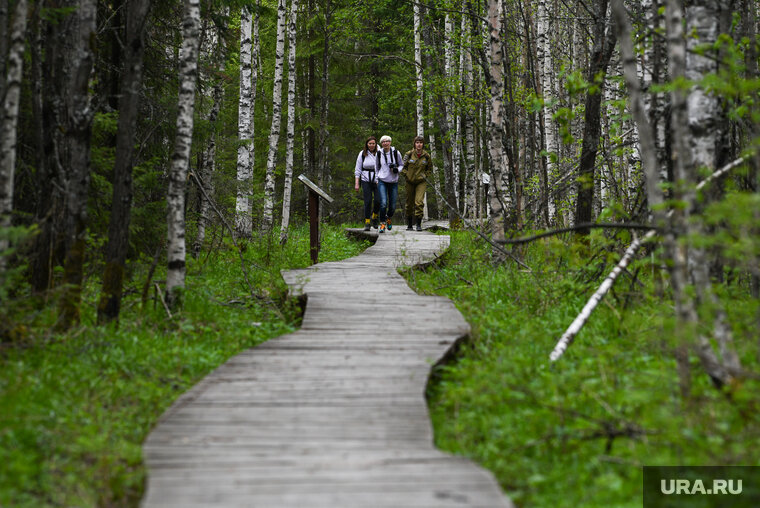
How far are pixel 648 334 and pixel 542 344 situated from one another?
98cm

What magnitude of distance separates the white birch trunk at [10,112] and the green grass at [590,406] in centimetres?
407

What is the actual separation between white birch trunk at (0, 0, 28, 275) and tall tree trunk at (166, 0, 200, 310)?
2.05 metres

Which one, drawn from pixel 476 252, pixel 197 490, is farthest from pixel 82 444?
pixel 476 252

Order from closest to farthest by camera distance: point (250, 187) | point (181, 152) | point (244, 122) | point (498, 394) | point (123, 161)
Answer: point (498, 394) → point (123, 161) → point (181, 152) → point (250, 187) → point (244, 122)

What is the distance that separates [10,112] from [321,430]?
4.08 metres

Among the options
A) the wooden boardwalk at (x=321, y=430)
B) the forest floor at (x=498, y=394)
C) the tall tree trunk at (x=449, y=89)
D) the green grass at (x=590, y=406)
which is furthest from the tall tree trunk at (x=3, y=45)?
the tall tree trunk at (x=449, y=89)

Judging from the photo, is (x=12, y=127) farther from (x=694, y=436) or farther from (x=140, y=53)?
(x=694, y=436)

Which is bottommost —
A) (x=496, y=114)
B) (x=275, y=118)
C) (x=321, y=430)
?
(x=321, y=430)

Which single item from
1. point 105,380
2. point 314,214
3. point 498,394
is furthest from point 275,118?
point 498,394

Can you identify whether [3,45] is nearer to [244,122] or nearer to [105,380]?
[105,380]

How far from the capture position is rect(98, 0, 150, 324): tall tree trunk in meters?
6.73

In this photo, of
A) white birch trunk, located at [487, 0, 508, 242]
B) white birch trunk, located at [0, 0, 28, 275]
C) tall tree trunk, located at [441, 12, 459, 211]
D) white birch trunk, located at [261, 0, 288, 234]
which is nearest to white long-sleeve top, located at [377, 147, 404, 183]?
tall tree trunk, located at [441, 12, 459, 211]

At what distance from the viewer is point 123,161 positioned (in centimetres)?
678

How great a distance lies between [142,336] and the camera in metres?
6.70
